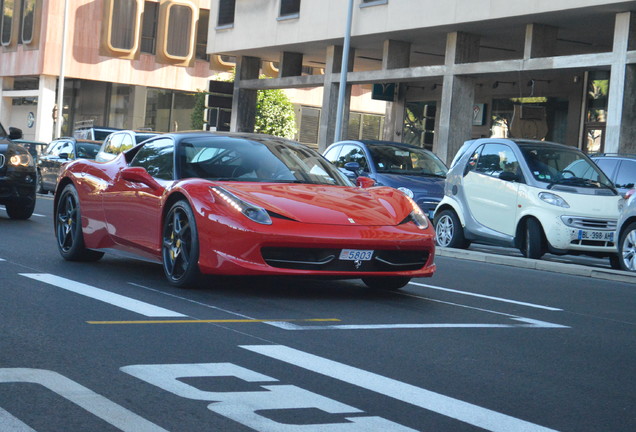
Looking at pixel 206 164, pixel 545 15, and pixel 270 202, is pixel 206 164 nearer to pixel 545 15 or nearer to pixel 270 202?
pixel 270 202

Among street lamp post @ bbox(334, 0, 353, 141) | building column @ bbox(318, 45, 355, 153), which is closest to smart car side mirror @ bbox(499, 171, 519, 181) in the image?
street lamp post @ bbox(334, 0, 353, 141)

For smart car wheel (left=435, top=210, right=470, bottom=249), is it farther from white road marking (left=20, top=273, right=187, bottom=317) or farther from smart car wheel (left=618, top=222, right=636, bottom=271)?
white road marking (left=20, top=273, right=187, bottom=317)

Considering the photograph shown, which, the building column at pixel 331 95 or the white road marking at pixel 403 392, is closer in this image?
the white road marking at pixel 403 392

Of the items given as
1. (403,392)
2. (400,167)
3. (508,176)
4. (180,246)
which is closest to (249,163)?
(180,246)

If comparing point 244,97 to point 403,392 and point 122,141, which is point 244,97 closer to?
point 122,141

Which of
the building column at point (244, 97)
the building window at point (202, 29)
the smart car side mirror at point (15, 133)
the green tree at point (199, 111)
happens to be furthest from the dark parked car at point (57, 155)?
the building window at point (202, 29)

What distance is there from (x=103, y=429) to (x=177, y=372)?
115 cm

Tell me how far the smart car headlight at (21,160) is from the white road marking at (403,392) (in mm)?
11591

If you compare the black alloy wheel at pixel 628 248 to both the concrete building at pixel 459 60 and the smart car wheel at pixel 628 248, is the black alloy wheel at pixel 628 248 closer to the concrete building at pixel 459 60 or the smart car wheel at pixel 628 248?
the smart car wheel at pixel 628 248

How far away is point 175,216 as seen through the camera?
358 inches

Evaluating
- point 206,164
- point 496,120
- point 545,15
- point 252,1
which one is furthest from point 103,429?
point 252,1

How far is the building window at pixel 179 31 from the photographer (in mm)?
62125

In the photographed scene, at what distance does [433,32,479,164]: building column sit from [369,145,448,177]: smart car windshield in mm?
11721

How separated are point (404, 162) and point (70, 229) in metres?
9.54
